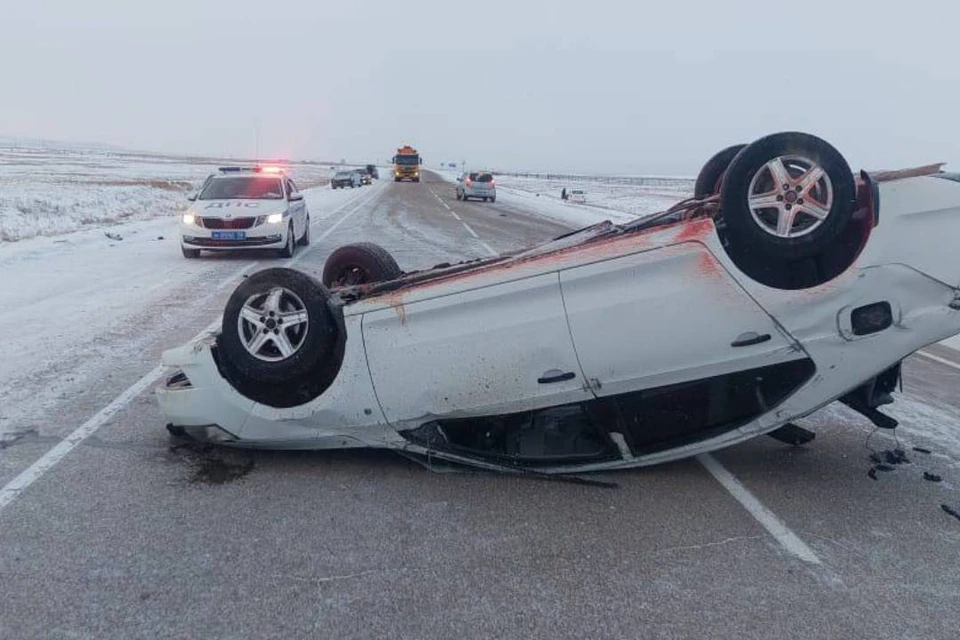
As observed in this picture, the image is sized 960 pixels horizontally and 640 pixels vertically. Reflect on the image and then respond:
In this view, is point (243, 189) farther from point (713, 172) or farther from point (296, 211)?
point (713, 172)

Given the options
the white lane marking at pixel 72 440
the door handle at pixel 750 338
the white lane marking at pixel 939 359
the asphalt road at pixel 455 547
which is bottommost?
the white lane marking at pixel 72 440

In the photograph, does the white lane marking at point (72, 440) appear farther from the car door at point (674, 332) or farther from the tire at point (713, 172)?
the tire at point (713, 172)

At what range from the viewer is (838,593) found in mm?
3340

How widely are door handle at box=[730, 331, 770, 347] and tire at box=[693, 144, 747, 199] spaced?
1.57 meters

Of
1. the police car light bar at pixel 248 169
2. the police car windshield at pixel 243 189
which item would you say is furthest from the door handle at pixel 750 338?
the police car light bar at pixel 248 169

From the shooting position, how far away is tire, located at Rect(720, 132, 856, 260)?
3.98 meters

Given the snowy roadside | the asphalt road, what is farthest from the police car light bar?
the asphalt road

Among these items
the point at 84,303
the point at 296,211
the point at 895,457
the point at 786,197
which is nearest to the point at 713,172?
the point at 786,197

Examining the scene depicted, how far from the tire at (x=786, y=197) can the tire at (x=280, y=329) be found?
2.22 m

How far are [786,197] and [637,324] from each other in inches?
38.0

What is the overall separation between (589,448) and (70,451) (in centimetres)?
305

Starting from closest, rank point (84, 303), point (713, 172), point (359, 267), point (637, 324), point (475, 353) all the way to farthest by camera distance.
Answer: point (637, 324), point (475, 353), point (713, 172), point (359, 267), point (84, 303)

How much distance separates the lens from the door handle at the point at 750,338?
4098mm

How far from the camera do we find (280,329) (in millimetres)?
4605
